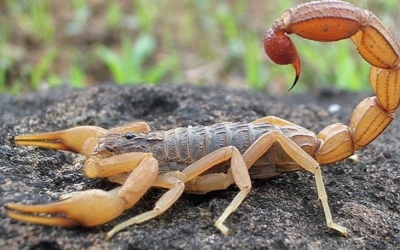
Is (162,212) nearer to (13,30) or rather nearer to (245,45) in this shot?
(245,45)

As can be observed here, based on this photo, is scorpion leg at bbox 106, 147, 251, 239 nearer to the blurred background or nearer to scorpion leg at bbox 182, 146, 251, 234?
scorpion leg at bbox 182, 146, 251, 234

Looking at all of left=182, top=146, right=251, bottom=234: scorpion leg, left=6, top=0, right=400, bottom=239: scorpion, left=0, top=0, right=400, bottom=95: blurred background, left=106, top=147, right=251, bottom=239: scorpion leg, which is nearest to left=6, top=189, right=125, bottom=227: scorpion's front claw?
left=6, top=0, right=400, bottom=239: scorpion

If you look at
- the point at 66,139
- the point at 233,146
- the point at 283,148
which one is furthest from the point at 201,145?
the point at 66,139

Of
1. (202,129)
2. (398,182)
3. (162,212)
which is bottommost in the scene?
(398,182)

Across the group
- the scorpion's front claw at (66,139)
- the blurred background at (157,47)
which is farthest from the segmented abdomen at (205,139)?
the blurred background at (157,47)

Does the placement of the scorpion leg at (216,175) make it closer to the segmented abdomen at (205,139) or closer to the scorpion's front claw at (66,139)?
the segmented abdomen at (205,139)

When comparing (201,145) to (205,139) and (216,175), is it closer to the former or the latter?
(205,139)

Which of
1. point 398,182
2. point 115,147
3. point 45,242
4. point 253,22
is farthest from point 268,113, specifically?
point 253,22
